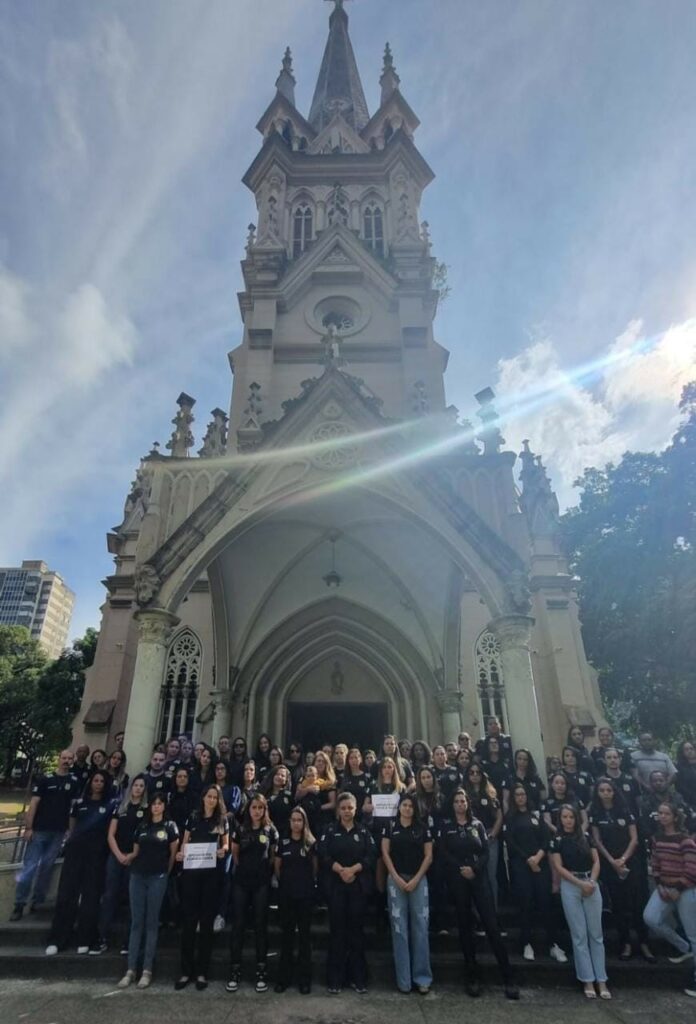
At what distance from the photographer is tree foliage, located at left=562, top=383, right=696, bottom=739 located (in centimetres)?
1341

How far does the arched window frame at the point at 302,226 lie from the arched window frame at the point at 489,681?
47.6ft

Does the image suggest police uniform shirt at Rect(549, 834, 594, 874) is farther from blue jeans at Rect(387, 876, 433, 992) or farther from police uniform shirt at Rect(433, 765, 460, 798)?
blue jeans at Rect(387, 876, 433, 992)

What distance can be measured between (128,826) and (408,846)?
9.55 ft

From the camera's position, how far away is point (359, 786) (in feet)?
20.8

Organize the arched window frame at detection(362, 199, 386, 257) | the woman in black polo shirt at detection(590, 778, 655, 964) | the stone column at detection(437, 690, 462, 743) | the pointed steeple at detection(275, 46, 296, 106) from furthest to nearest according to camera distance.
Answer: the pointed steeple at detection(275, 46, 296, 106) → the arched window frame at detection(362, 199, 386, 257) → the stone column at detection(437, 690, 462, 743) → the woman in black polo shirt at detection(590, 778, 655, 964)

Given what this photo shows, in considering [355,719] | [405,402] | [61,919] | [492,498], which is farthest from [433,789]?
[405,402]

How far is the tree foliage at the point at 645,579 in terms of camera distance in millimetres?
13406

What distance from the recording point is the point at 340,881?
514 centimetres

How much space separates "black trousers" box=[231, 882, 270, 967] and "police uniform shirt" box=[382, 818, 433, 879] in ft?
4.07

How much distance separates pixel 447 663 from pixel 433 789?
280 inches

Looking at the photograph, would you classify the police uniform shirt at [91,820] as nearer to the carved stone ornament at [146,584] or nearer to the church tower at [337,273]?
the carved stone ornament at [146,584]

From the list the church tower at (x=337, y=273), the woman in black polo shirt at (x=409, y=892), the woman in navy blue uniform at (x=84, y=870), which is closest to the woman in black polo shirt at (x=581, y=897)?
the woman in black polo shirt at (x=409, y=892)

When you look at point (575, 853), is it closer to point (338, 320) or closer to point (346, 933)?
point (346, 933)

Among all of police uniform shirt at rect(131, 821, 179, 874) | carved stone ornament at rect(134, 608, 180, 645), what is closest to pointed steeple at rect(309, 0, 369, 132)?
carved stone ornament at rect(134, 608, 180, 645)
